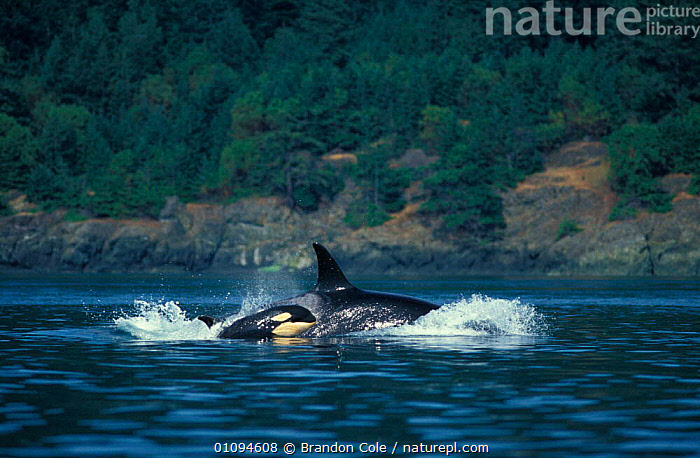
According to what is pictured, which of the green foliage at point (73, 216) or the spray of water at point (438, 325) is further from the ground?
the green foliage at point (73, 216)

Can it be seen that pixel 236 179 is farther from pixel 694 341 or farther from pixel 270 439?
pixel 270 439

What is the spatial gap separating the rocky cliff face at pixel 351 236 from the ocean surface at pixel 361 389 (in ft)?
198

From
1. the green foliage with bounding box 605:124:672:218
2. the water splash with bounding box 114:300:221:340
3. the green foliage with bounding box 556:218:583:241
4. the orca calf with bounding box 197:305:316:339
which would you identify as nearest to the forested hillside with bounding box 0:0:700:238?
the green foliage with bounding box 605:124:672:218

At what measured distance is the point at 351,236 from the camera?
9694 centimetres

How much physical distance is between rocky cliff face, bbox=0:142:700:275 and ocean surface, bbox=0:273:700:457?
60427 mm

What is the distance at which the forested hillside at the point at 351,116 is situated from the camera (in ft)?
322

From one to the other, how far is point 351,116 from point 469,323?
276 ft

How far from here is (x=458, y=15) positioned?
13738 cm

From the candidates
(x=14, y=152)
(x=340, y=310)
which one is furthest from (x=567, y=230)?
(x=340, y=310)

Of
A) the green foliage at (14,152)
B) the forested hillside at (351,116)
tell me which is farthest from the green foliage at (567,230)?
the green foliage at (14,152)

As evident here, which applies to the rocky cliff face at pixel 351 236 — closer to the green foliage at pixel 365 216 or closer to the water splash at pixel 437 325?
the green foliage at pixel 365 216

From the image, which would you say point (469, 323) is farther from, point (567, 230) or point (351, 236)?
point (351, 236)

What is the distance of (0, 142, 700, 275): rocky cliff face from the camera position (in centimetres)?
9025

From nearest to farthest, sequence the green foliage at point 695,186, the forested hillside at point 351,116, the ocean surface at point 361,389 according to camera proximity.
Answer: the ocean surface at point 361,389 < the green foliage at point 695,186 < the forested hillside at point 351,116
